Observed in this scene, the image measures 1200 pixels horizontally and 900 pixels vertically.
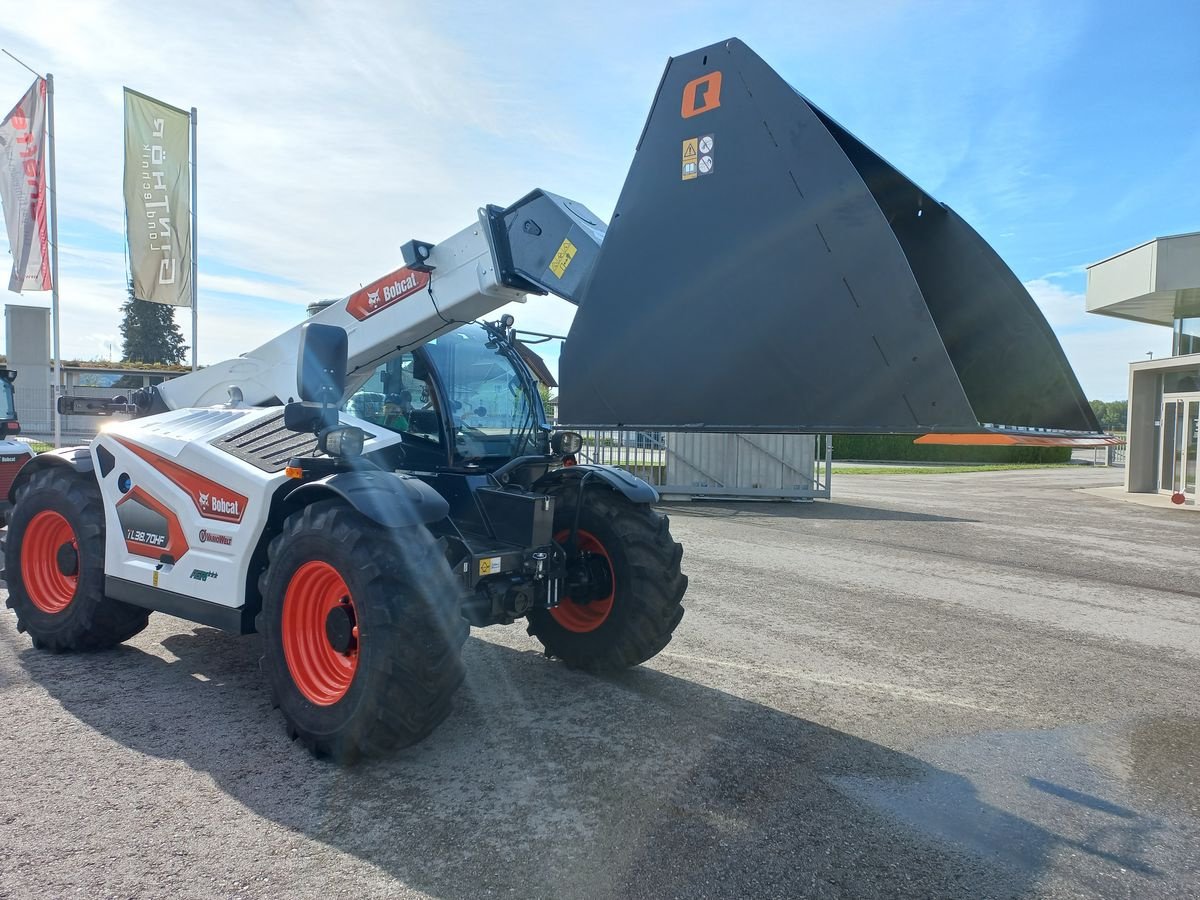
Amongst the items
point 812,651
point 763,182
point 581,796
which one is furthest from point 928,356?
point 812,651

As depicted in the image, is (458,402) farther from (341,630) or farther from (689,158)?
(689,158)

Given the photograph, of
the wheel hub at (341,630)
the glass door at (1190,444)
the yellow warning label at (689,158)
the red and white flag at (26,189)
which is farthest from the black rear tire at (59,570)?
the glass door at (1190,444)

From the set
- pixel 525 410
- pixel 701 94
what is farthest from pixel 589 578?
pixel 701 94

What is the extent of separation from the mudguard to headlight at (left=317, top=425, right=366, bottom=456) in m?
1.11

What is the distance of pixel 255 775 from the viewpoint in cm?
349

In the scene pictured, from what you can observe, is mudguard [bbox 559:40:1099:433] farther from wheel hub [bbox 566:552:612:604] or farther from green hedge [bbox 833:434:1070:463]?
green hedge [bbox 833:434:1070:463]

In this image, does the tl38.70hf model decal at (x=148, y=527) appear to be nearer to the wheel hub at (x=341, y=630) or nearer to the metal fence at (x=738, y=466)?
the wheel hub at (x=341, y=630)

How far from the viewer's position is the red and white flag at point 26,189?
1457cm

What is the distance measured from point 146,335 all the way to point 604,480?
68.2 m

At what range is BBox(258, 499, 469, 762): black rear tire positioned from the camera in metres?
3.44

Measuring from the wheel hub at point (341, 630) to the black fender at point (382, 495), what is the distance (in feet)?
1.65

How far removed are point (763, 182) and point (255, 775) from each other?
10.4 feet

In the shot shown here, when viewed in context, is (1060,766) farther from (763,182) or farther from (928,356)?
(763,182)

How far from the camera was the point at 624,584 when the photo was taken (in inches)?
186
